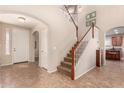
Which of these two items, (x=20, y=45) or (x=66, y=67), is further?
(x=20, y=45)

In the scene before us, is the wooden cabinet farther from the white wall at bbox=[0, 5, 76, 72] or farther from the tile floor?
the white wall at bbox=[0, 5, 76, 72]

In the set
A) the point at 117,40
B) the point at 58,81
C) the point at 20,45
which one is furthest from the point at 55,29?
the point at 117,40

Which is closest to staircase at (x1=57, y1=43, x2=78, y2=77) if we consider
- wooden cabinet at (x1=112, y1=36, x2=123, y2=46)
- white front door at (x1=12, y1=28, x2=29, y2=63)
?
white front door at (x1=12, y1=28, x2=29, y2=63)

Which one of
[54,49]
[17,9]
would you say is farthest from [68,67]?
[17,9]

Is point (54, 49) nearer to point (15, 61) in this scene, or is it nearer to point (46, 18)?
point (46, 18)

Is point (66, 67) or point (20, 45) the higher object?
point (20, 45)

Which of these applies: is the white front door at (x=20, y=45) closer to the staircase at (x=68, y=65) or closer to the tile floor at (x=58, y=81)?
the tile floor at (x=58, y=81)

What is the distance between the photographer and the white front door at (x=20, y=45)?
5.77 m

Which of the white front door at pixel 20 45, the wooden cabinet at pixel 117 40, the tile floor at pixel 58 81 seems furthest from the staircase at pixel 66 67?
the wooden cabinet at pixel 117 40

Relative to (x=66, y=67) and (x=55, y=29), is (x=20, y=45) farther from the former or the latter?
(x=66, y=67)

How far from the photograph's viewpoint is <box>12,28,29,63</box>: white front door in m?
5.77

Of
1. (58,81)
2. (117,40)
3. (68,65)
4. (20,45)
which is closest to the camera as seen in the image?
(58,81)

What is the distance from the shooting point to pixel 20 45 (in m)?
6.06

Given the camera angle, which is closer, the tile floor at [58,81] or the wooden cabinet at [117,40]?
the tile floor at [58,81]
